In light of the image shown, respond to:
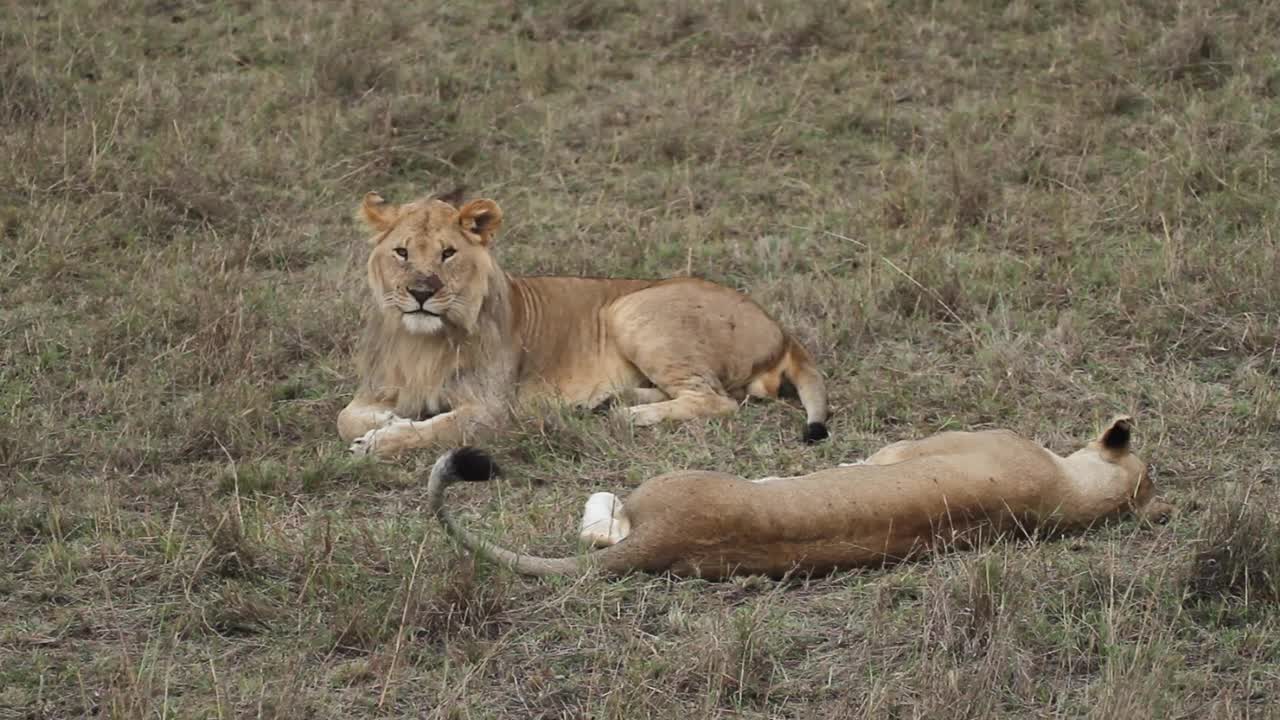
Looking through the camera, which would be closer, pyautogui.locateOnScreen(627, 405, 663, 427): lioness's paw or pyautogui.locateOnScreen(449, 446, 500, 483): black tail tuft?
pyautogui.locateOnScreen(449, 446, 500, 483): black tail tuft

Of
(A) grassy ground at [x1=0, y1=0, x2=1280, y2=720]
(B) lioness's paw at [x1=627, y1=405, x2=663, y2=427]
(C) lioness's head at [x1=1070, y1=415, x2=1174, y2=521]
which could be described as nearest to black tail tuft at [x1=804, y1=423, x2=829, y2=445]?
(A) grassy ground at [x1=0, y1=0, x2=1280, y2=720]

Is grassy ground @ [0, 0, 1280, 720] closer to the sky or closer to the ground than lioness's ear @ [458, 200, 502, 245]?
closer to the ground

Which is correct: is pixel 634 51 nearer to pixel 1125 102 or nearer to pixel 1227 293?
pixel 1125 102

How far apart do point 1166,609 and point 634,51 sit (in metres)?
5.74

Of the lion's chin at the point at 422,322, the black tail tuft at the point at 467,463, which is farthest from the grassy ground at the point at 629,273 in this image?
the lion's chin at the point at 422,322

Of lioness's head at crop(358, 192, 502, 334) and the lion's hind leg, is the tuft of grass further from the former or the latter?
lioness's head at crop(358, 192, 502, 334)

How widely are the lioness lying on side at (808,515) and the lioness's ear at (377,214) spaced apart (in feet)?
5.22

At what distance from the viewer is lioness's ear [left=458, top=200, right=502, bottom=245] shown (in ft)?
19.3

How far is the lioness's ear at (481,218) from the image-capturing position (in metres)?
5.89

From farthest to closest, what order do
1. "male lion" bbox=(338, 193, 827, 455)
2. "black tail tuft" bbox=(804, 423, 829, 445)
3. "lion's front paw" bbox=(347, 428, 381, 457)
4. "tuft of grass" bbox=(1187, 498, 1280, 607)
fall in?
"male lion" bbox=(338, 193, 827, 455) < "black tail tuft" bbox=(804, 423, 829, 445) < "lion's front paw" bbox=(347, 428, 381, 457) < "tuft of grass" bbox=(1187, 498, 1280, 607)

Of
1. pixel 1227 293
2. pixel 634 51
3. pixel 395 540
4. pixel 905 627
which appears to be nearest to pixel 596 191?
pixel 634 51

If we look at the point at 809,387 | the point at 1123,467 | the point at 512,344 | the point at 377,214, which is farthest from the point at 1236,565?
the point at 377,214

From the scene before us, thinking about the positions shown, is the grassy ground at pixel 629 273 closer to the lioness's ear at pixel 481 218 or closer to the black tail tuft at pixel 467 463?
the black tail tuft at pixel 467 463

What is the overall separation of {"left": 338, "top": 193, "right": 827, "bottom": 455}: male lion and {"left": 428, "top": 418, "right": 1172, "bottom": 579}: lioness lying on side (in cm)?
114
